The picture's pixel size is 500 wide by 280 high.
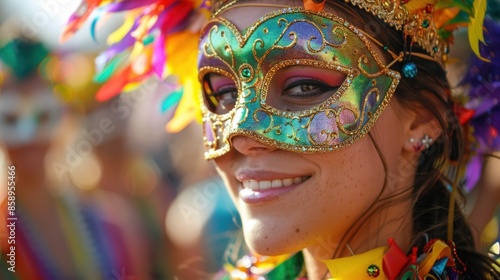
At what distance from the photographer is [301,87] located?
201 cm

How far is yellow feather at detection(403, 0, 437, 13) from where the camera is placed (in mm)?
2137

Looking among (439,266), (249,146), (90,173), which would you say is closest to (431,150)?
(439,266)

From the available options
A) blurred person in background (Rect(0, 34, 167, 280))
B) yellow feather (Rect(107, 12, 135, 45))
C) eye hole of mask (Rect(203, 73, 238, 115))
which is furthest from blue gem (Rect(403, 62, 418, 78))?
blurred person in background (Rect(0, 34, 167, 280))

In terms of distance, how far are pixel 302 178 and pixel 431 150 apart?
47cm

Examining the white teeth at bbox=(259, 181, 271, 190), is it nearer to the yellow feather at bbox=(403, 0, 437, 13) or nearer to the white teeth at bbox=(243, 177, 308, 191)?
the white teeth at bbox=(243, 177, 308, 191)

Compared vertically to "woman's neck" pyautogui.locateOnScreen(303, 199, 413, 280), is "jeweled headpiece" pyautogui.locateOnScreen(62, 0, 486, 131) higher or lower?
higher

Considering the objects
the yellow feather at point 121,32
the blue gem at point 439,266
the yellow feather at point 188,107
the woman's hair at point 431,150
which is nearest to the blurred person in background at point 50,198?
the yellow feather at point 188,107

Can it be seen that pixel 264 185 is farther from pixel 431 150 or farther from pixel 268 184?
pixel 431 150

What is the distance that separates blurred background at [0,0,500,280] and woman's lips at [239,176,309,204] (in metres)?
1.17

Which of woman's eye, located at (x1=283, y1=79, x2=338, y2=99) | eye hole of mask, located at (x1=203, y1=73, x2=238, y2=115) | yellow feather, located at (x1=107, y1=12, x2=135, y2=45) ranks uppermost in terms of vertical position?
yellow feather, located at (x1=107, y1=12, x2=135, y2=45)

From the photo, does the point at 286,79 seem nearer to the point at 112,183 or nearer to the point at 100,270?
the point at 100,270

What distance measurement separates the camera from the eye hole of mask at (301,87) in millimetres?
1988

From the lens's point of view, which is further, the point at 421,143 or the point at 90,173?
the point at 90,173

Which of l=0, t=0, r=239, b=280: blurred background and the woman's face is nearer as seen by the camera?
the woman's face
